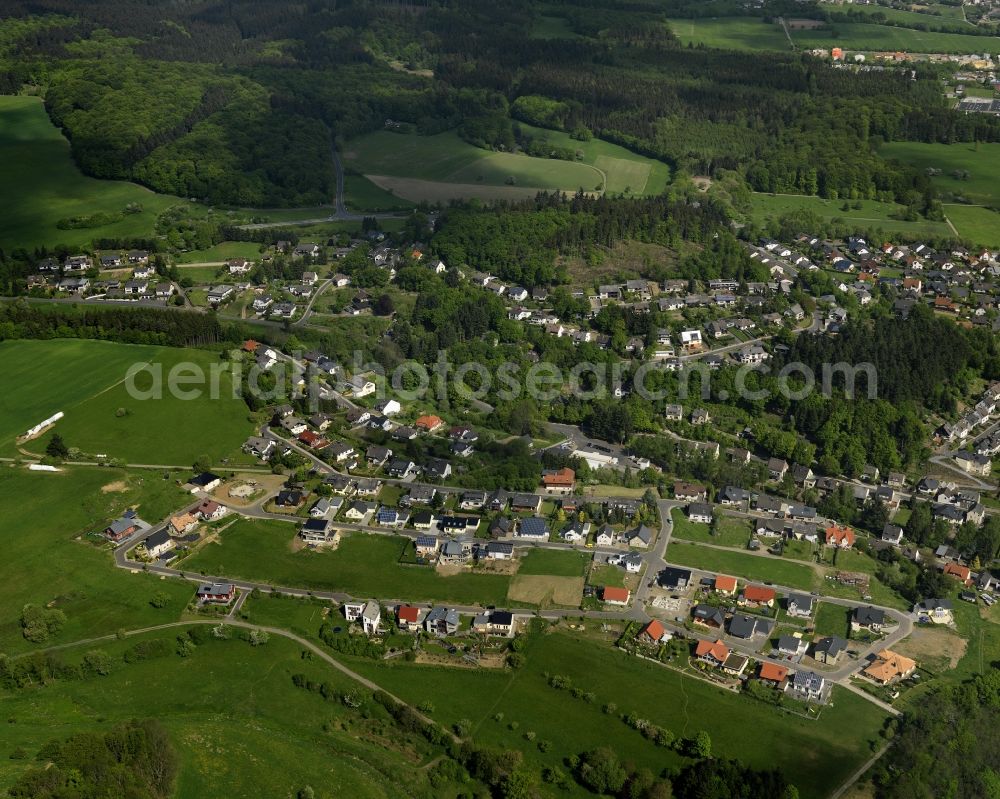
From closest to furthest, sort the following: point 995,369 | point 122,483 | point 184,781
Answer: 1. point 184,781
2. point 122,483
3. point 995,369

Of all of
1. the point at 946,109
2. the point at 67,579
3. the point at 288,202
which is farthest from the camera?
the point at 946,109

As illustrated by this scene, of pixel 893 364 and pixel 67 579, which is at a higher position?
pixel 893 364

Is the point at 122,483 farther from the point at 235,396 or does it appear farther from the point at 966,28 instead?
the point at 966,28

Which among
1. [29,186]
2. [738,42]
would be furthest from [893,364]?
[738,42]

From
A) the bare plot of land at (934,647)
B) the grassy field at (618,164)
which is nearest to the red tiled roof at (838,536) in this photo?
the bare plot of land at (934,647)

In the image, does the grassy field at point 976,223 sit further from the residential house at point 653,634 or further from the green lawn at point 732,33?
the residential house at point 653,634

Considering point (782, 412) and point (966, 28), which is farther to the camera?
point (966, 28)

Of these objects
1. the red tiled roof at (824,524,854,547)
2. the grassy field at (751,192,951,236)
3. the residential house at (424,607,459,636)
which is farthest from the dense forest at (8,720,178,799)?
the grassy field at (751,192,951,236)
